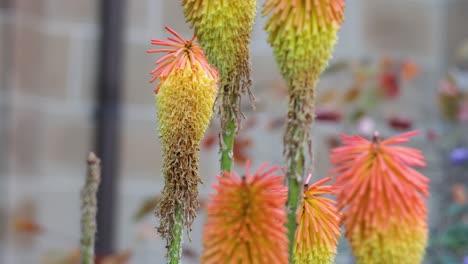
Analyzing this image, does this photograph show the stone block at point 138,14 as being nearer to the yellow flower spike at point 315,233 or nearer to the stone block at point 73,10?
the stone block at point 73,10

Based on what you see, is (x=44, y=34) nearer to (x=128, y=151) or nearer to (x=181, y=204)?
(x=128, y=151)

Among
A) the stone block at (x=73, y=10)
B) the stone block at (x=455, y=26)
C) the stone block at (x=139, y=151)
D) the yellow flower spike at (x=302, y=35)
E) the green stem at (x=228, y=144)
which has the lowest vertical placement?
the green stem at (x=228, y=144)

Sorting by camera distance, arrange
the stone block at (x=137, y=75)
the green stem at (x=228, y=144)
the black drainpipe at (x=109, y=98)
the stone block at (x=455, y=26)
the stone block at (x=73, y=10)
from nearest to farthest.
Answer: the green stem at (x=228, y=144) < the black drainpipe at (x=109, y=98) < the stone block at (x=73, y=10) < the stone block at (x=137, y=75) < the stone block at (x=455, y=26)

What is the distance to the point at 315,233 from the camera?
67 cm

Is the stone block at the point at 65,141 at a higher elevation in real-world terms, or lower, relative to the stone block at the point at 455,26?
lower

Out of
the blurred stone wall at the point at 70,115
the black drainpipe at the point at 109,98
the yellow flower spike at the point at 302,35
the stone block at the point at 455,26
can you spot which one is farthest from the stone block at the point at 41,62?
the yellow flower spike at the point at 302,35

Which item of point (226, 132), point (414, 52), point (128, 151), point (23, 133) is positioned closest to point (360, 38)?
point (414, 52)

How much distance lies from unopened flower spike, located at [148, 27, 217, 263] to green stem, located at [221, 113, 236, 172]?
19 millimetres

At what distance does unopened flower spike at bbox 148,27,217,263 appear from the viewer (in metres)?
0.68

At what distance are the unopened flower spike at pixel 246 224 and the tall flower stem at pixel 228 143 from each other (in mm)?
79

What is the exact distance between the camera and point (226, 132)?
2.24ft

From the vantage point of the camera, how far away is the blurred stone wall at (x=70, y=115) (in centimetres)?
326

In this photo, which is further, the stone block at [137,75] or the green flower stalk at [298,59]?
the stone block at [137,75]

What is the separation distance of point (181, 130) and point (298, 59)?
0.41 feet
